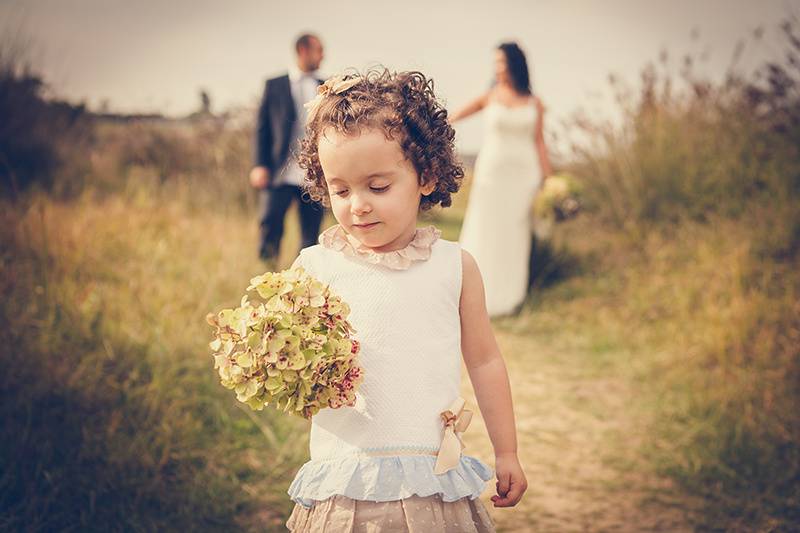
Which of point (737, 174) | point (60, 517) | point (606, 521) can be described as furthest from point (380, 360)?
point (737, 174)

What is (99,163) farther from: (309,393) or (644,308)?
(309,393)

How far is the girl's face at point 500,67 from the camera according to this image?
611cm

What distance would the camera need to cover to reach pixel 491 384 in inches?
68.9

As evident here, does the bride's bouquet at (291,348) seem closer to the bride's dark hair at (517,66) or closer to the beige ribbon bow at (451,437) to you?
the beige ribbon bow at (451,437)

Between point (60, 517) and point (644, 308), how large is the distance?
4492mm

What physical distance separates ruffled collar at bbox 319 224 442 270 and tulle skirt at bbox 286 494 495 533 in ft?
1.80

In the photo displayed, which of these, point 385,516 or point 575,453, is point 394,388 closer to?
point 385,516

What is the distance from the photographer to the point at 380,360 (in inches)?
63.5

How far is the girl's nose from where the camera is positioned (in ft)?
5.12

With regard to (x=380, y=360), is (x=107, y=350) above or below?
below

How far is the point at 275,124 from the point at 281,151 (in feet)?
0.78

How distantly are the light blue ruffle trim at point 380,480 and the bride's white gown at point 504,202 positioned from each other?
488 centimetres

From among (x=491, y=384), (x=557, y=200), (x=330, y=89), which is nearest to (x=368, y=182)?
(x=330, y=89)

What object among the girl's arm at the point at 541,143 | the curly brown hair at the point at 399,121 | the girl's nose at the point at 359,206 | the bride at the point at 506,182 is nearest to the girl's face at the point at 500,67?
the bride at the point at 506,182
